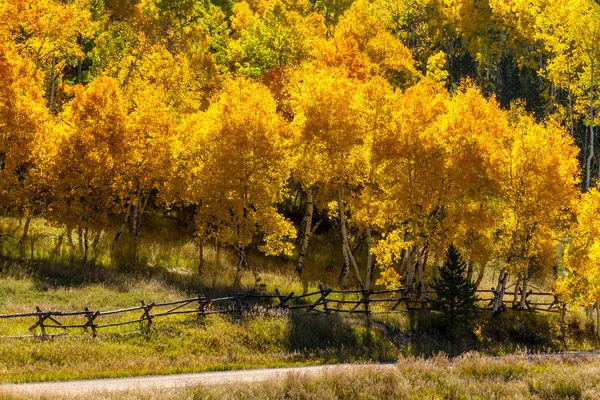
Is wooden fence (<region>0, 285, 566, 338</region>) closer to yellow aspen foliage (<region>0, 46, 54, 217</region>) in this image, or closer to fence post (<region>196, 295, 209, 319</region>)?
fence post (<region>196, 295, 209, 319</region>)

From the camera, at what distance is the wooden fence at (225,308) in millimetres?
24375

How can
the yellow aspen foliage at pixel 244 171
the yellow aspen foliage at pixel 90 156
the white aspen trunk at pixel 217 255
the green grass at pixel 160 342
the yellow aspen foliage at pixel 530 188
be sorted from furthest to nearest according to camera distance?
1. the white aspen trunk at pixel 217 255
2. the yellow aspen foliage at pixel 90 156
3. the yellow aspen foliage at pixel 244 171
4. the yellow aspen foliage at pixel 530 188
5. the green grass at pixel 160 342

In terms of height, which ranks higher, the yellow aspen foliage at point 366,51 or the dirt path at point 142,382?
the yellow aspen foliage at point 366,51

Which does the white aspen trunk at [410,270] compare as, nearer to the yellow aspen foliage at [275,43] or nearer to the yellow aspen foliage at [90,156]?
the yellow aspen foliage at [90,156]

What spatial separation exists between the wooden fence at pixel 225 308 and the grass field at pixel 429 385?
8.17 m

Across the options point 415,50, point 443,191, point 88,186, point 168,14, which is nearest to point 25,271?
point 88,186

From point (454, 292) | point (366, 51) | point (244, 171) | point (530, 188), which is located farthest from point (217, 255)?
point (530, 188)

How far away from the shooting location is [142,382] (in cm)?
1938

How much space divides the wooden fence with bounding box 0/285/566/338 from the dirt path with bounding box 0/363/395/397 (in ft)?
15.6

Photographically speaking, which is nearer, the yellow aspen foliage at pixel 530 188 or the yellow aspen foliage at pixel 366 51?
the yellow aspen foliage at pixel 530 188

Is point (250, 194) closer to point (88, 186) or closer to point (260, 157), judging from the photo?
point (260, 157)

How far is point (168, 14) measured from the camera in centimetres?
5006

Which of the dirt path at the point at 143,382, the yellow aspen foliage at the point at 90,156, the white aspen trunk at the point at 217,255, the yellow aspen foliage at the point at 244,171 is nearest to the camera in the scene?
the dirt path at the point at 143,382

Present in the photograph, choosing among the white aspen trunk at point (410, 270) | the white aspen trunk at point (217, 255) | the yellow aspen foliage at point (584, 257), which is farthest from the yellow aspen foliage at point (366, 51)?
the yellow aspen foliage at point (584, 257)
